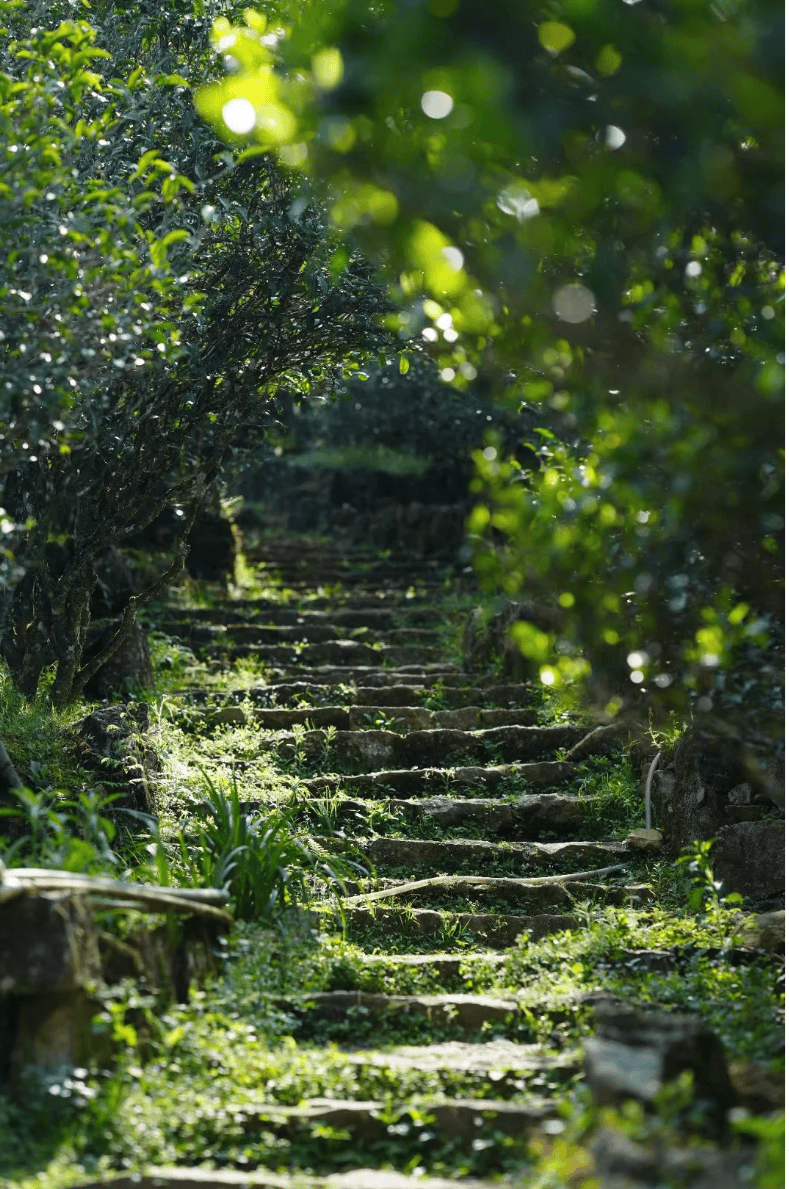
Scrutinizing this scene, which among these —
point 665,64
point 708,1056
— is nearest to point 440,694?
point 708,1056

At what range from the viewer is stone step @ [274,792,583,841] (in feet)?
22.3

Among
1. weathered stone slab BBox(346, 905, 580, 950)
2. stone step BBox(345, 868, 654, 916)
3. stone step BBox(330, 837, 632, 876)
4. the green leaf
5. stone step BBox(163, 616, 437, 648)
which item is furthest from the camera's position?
stone step BBox(163, 616, 437, 648)

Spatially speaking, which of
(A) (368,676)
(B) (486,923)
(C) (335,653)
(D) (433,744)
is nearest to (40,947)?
(B) (486,923)

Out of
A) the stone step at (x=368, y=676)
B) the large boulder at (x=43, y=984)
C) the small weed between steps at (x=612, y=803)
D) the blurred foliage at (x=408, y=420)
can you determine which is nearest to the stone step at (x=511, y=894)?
the small weed between steps at (x=612, y=803)

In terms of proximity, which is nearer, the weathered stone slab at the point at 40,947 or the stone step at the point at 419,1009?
the weathered stone slab at the point at 40,947

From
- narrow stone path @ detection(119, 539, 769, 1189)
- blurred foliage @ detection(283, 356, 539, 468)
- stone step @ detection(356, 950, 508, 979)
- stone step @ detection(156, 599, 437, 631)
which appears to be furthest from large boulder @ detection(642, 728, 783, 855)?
blurred foliage @ detection(283, 356, 539, 468)

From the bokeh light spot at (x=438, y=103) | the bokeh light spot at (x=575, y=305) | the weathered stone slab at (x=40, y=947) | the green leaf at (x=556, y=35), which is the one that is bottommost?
the weathered stone slab at (x=40, y=947)

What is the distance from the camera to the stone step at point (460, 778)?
725 cm

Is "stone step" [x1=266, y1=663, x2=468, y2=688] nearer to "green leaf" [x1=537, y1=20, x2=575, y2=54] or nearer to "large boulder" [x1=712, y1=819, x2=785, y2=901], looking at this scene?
"large boulder" [x1=712, y1=819, x2=785, y2=901]

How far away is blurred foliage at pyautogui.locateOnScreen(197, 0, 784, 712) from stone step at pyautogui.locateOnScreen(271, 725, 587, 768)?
3.58 m

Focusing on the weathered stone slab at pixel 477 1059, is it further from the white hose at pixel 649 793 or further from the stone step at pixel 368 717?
the stone step at pixel 368 717

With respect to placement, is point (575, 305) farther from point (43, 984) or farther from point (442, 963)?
point (442, 963)

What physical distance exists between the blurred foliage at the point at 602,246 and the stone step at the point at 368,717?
4.00 meters

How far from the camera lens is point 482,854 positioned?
639 centimetres
